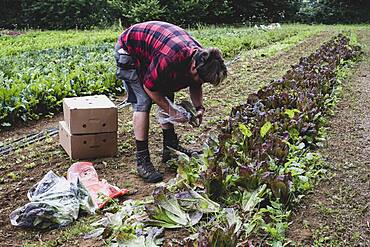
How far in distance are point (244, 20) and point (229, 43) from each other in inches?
575

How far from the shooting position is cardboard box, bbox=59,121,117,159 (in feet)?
15.5

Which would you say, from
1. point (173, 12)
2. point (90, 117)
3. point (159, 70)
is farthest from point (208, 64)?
point (173, 12)

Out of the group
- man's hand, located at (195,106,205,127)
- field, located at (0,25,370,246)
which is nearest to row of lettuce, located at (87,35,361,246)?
field, located at (0,25,370,246)

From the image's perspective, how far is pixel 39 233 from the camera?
3457 mm

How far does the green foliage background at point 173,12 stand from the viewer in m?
24.1

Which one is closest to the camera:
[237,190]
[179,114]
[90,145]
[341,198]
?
[237,190]

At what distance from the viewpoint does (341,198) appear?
12.1 feet

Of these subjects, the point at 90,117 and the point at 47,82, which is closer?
the point at 90,117

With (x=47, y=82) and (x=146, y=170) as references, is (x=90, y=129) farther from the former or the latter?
(x=47, y=82)

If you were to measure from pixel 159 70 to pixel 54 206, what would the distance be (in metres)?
1.31

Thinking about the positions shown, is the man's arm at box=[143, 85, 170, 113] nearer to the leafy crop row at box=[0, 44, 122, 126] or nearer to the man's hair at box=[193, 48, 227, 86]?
the man's hair at box=[193, 48, 227, 86]

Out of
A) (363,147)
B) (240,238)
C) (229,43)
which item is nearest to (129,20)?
(229,43)

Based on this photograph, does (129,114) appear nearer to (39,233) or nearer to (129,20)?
(39,233)

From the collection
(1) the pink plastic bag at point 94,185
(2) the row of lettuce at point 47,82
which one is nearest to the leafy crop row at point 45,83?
(2) the row of lettuce at point 47,82
